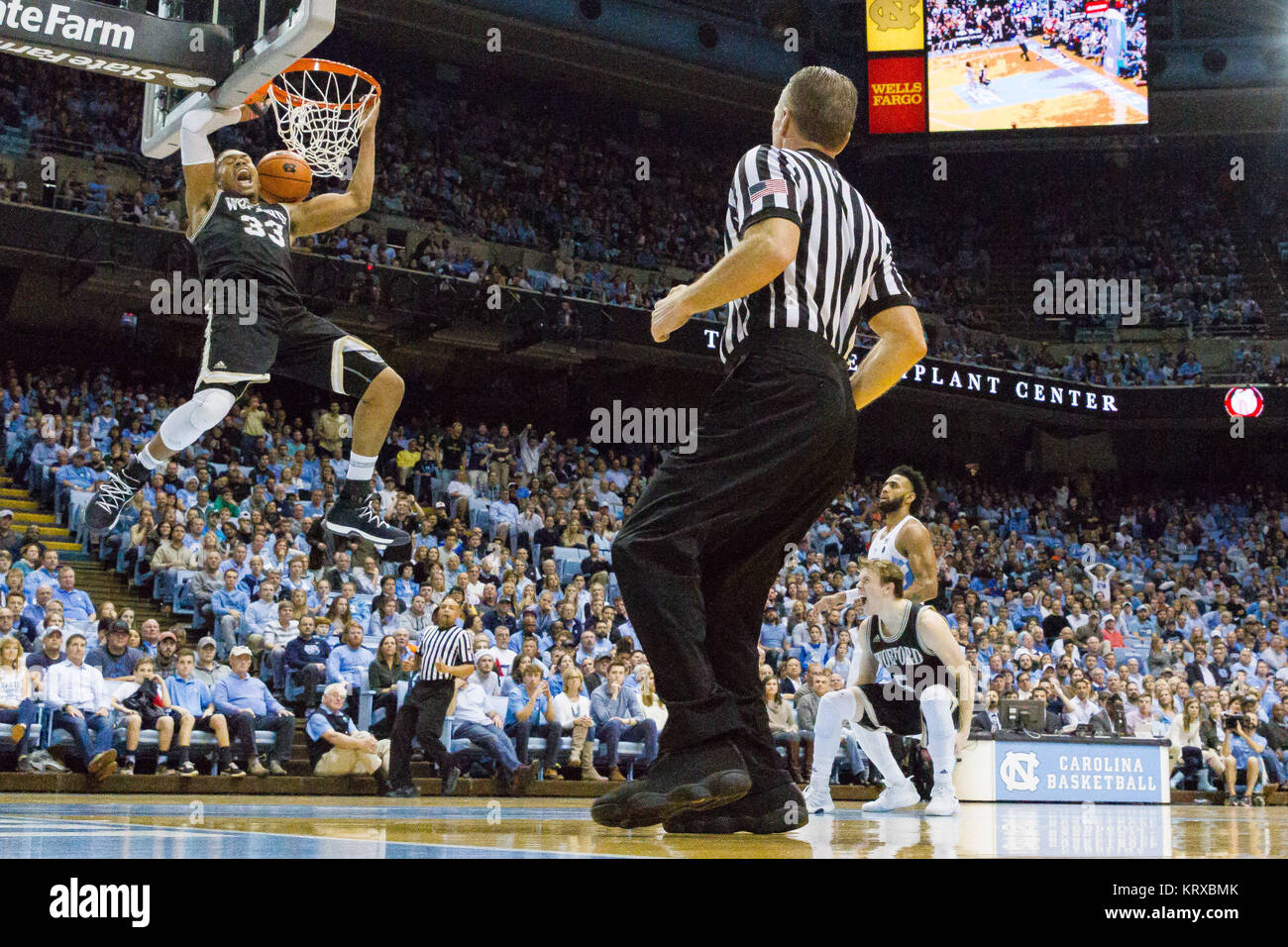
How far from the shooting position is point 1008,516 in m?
24.3

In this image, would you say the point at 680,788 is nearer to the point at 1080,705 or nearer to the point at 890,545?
the point at 890,545

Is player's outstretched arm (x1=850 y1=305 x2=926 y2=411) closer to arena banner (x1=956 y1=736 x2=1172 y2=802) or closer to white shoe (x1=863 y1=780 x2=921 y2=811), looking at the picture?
white shoe (x1=863 y1=780 x2=921 y2=811)

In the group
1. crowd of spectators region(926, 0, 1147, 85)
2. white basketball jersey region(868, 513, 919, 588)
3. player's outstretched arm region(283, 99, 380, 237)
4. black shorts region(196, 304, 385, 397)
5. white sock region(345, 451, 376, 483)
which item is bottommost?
white basketball jersey region(868, 513, 919, 588)

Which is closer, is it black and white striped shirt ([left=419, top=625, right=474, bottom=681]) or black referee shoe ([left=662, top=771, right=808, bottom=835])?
black referee shoe ([left=662, top=771, right=808, bottom=835])

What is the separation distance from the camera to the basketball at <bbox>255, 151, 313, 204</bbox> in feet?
18.6

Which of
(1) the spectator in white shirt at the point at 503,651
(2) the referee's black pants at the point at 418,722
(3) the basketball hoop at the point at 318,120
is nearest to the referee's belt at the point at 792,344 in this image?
(3) the basketball hoop at the point at 318,120

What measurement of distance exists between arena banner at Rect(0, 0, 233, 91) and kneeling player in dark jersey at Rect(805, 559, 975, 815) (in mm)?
4436

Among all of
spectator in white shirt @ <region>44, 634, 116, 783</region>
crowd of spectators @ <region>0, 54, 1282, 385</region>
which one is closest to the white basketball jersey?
spectator in white shirt @ <region>44, 634, 116, 783</region>

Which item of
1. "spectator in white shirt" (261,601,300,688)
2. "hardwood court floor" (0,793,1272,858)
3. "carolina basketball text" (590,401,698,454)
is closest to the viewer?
"hardwood court floor" (0,793,1272,858)

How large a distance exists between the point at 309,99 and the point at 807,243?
14.1 feet

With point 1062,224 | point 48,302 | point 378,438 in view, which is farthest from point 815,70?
point 1062,224

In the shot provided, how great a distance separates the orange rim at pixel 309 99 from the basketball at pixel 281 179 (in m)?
0.29
